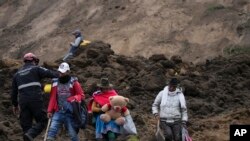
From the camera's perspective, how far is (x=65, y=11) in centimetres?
3198

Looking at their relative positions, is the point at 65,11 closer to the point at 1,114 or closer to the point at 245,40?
the point at 245,40

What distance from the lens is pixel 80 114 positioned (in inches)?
345

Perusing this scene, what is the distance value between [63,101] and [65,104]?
0.06 metres

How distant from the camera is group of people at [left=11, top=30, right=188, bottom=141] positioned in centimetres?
880

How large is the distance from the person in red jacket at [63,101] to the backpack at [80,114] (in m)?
0.07

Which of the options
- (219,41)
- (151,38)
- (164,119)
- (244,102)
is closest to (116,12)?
(151,38)

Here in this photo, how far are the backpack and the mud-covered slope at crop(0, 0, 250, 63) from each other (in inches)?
589

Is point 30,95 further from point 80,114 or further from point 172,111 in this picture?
point 172,111

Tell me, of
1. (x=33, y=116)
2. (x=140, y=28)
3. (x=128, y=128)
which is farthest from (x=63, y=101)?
(x=140, y=28)

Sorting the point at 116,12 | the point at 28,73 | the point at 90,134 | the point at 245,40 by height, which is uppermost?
the point at 116,12

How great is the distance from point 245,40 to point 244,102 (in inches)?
393

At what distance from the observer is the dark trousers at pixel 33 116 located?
9070 mm

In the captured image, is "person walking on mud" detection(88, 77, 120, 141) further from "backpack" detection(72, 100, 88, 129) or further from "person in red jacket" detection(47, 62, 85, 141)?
"person in red jacket" detection(47, 62, 85, 141)

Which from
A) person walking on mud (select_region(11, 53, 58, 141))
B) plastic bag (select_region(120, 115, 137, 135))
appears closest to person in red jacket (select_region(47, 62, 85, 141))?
person walking on mud (select_region(11, 53, 58, 141))
